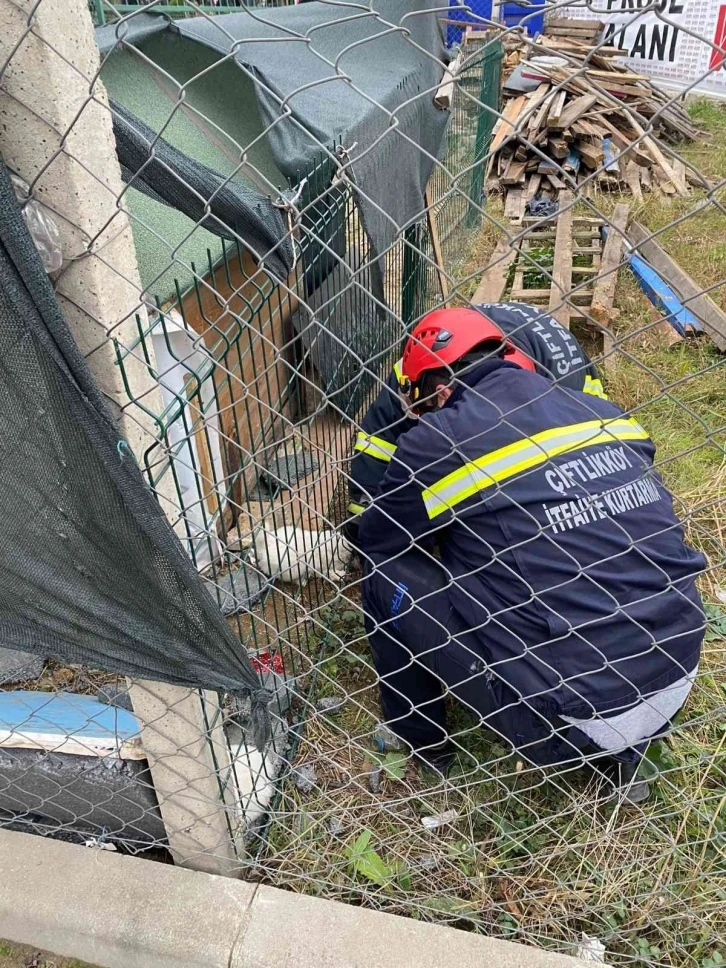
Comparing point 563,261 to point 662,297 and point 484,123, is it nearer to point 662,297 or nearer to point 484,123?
point 662,297

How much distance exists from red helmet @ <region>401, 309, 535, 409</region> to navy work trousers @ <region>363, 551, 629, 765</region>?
632mm

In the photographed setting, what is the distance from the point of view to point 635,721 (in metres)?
2.08

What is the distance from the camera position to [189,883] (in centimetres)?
189

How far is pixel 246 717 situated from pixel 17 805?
29.6 inches

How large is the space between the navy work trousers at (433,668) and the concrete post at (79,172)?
1.01m

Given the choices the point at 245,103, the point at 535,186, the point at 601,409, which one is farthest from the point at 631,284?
the point at 601,409

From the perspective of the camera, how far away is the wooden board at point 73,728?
182 cm

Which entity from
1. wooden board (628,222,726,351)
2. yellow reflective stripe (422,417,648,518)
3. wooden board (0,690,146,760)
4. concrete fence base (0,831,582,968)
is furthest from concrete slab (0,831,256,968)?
wooden board (628,222,726,351)

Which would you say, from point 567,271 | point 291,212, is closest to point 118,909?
point 291,212

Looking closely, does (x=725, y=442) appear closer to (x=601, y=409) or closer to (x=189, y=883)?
(x=601, y=409)

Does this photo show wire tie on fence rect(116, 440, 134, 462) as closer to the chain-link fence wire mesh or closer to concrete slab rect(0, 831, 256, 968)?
the chain-link fence wire mesh

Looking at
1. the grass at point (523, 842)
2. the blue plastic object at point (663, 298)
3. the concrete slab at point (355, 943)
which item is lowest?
the grass at point (523, 842)

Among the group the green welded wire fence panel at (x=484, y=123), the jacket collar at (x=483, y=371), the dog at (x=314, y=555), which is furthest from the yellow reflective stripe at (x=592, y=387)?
the green welded wire fence panel at (x=484, y=123)

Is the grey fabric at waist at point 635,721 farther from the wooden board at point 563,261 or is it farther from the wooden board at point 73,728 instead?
the wooden board at point 563,261
